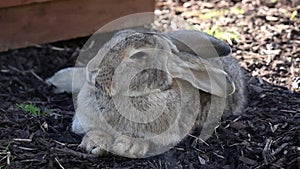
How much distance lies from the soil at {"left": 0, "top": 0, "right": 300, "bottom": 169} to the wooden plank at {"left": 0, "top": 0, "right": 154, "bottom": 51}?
119 millimetres

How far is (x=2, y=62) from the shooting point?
18.5 feet

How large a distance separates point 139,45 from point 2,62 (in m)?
2.22

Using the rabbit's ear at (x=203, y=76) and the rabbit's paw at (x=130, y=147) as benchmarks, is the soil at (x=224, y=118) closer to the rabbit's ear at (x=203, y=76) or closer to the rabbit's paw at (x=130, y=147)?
the rabbit's paw at (x=130, y=147)

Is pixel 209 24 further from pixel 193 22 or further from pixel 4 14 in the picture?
pixel 4 14

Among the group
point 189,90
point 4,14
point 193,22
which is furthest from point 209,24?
point 189,90

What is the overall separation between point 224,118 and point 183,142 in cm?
51

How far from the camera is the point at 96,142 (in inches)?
154

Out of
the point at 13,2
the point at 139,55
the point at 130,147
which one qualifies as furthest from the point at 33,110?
the point at 13,2

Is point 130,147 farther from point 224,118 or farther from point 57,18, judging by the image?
point 57,18

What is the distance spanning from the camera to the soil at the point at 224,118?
3902mm

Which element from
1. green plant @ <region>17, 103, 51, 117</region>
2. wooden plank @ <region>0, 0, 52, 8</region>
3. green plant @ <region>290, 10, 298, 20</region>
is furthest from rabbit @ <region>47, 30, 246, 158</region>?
green plant @ <region>290, 10, 298, 20</region>

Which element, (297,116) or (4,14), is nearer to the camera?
(297,116)

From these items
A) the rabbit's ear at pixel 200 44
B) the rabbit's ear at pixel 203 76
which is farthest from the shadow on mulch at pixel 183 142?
the rabbit's ear at pixel 200 44

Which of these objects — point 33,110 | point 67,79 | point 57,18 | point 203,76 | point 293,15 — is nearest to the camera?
point 203,76
